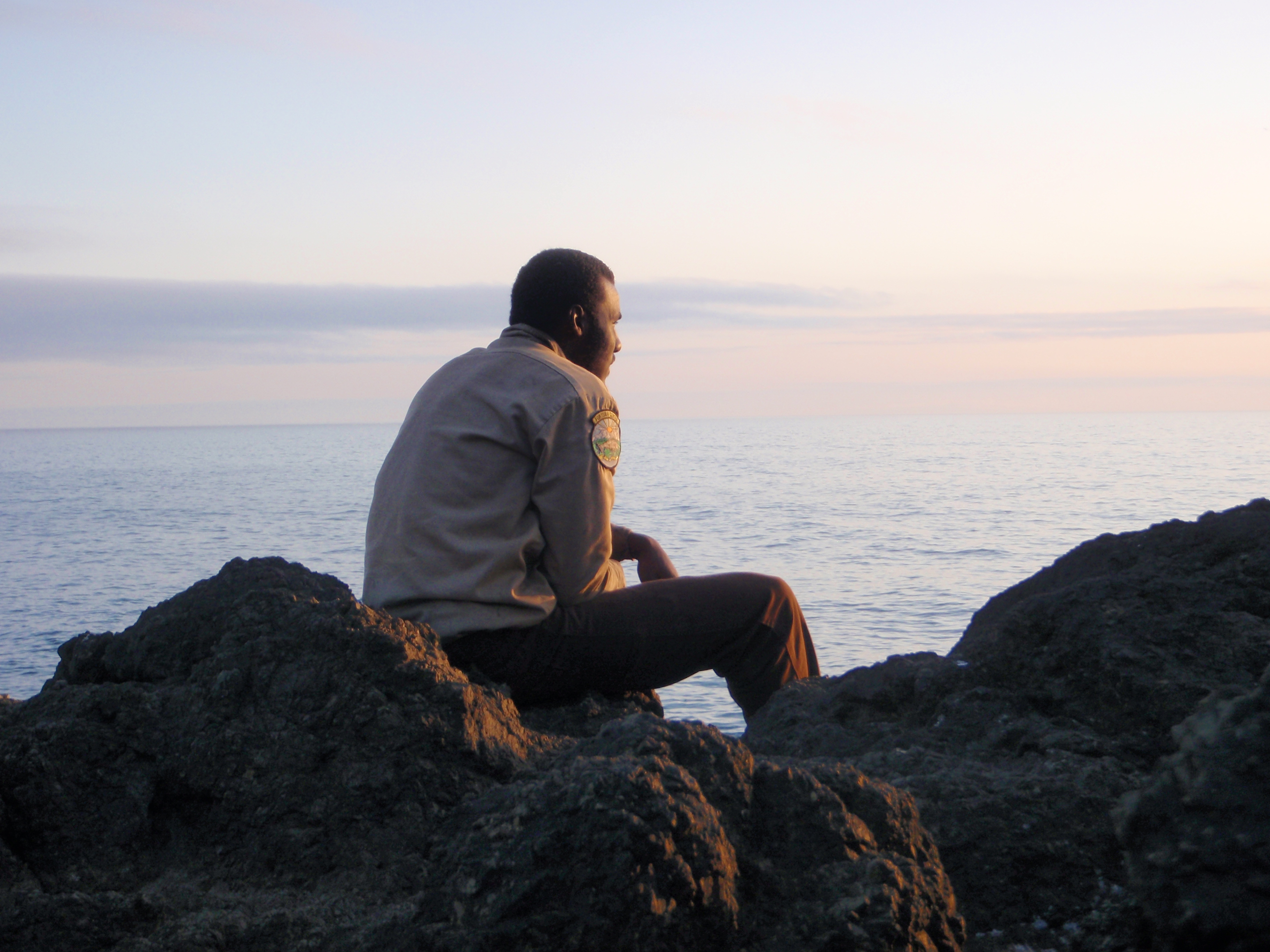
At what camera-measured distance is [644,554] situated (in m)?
3.71

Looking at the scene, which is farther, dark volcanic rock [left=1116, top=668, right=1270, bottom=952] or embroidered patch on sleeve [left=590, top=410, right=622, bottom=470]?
embroidered patch on sleeve [left=590, top=410, right=622, bottom=470]

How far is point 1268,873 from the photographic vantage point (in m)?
1.16

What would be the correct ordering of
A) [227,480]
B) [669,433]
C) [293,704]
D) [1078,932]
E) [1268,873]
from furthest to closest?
[669,433] → [227,480] → [293,704] → [1078,932] → [1268,873]

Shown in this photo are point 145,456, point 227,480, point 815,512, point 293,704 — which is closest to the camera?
point 293,704

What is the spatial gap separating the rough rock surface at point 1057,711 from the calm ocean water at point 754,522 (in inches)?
177

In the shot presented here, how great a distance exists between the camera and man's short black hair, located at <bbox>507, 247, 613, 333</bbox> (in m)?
3.38

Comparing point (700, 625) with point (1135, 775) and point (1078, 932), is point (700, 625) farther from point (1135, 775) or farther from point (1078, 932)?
point (1078, 932)

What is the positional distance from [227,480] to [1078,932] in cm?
4647

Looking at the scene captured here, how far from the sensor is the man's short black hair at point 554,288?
3.38 m

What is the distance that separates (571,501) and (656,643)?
53cm

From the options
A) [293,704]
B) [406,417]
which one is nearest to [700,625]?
[406,417]

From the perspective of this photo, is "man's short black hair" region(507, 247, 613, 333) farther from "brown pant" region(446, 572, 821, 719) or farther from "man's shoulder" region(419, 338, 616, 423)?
"brown pant" region(446, 572, 821, 719)

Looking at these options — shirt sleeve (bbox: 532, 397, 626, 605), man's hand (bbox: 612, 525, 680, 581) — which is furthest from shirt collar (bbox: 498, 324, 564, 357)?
man's hand (bbox: 612, 525, 680, 581)

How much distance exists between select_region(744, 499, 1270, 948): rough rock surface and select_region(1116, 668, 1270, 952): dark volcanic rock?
55 centimetres
